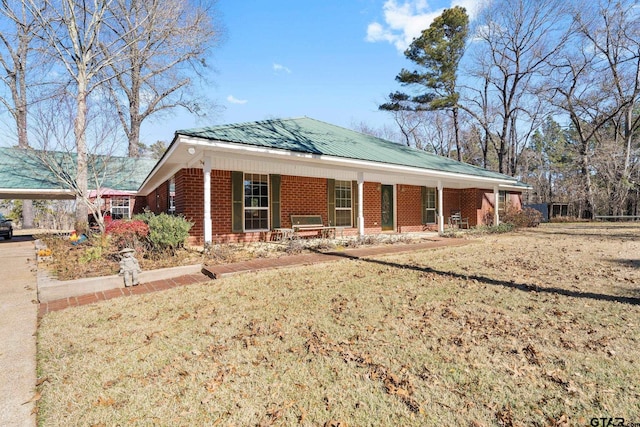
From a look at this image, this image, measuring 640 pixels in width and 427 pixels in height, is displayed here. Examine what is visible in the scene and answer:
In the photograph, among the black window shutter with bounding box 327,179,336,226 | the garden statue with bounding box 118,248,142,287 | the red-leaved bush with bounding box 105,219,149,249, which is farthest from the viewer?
the black window shutter with bounding box 327,179,336,226

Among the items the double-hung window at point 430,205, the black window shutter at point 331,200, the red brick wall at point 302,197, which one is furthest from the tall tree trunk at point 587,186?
the red brick wall at point 302,197

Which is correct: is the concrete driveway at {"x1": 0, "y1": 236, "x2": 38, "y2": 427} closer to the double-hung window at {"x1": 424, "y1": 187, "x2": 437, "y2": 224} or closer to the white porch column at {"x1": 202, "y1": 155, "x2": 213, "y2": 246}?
the white porch column at {"x1": 202, "y1": 155, "x2": 213, "y2": 246}

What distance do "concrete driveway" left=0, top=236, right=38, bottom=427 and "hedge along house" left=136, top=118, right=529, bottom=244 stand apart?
140 inches

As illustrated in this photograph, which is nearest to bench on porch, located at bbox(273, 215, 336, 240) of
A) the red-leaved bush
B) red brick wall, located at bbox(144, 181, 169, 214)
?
the red-leaved bush

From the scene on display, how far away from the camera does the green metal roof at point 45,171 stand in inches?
522

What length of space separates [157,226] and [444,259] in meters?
7.14

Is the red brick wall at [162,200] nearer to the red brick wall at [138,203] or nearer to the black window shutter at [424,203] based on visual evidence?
the red brick wall at [138,203]

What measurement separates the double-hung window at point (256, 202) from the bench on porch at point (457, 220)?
35.2 ft

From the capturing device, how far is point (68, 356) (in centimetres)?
305

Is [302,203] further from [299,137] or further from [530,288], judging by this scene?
[530,288]

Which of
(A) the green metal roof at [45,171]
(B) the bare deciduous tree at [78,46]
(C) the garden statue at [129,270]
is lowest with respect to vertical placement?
(C) the garden statue at [129,270]

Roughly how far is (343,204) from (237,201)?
4.57 meters

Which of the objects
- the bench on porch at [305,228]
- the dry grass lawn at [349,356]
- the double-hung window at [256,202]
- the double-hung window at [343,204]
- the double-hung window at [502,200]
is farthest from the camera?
the double-hung window at [502,200]

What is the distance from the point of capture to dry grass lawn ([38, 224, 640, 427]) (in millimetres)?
2195
